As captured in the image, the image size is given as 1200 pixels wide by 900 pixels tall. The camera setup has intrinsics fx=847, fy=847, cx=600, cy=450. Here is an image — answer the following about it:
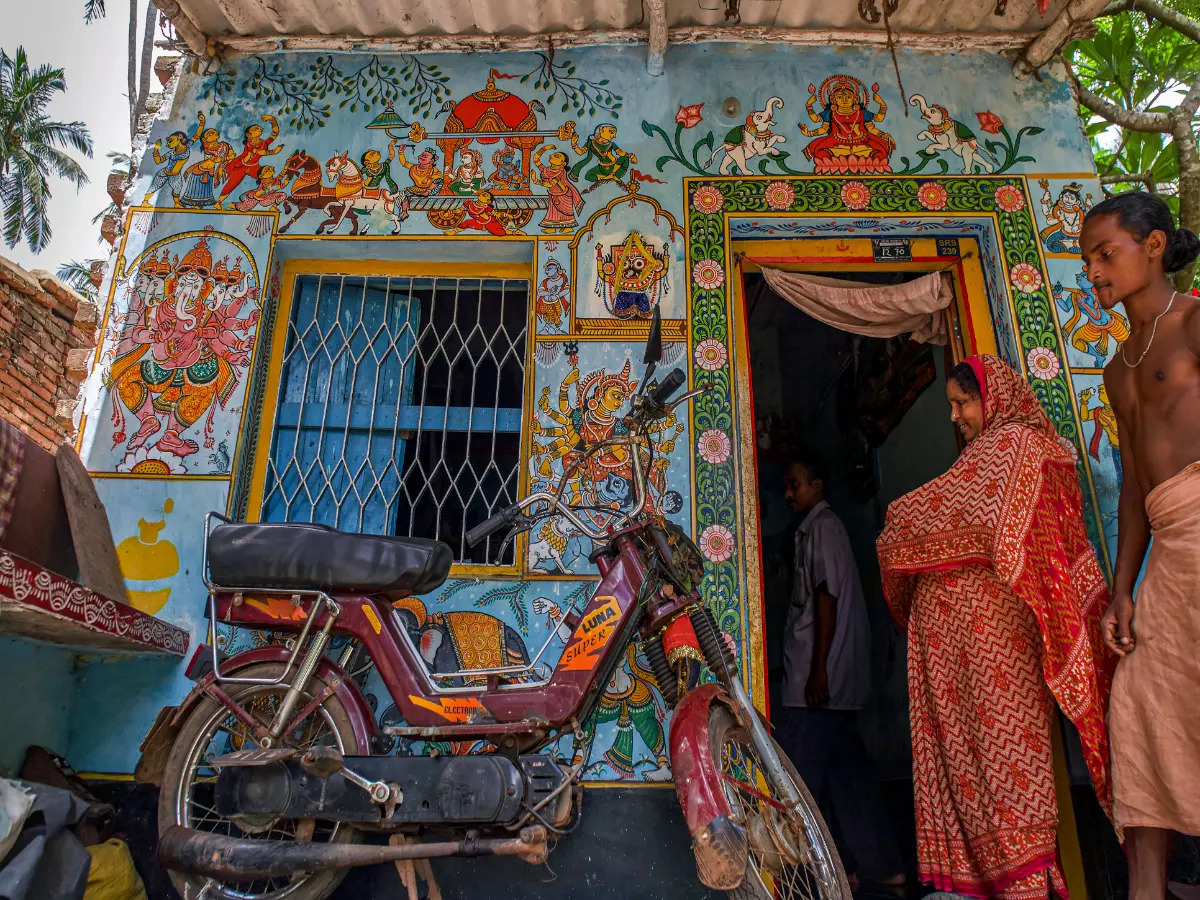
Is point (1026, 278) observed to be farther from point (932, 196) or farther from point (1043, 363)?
point (932, 196)

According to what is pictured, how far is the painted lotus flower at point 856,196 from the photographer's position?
4.03 m

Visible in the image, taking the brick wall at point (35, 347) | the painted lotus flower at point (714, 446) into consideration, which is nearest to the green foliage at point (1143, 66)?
the painted lotus flower at point (714, 446)

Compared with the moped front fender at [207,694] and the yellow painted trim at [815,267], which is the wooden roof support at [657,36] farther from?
the moped front fender at [207,694]

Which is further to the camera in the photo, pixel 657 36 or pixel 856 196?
pixel 657 36

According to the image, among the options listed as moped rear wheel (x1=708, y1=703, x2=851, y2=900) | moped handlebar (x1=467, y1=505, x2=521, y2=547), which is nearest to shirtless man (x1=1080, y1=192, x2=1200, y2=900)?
moped rear wheel (x1=708, y1=703, x2=851, y2=900)

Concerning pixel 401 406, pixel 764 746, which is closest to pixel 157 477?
pixel 401 406

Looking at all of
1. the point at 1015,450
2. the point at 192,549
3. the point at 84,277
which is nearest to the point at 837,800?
the point at 1015,450

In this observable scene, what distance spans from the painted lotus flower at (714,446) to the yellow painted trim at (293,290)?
0.75 metres

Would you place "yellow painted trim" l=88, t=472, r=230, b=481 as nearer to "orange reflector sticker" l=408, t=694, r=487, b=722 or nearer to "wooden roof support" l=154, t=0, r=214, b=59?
"orange reflector sticker" l=408, t=694, r=487, b=722

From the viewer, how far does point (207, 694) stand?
282cm

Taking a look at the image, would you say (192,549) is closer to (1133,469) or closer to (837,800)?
(837,800)

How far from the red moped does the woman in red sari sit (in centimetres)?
63

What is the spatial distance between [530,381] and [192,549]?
1599 mm

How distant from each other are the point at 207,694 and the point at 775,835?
189 centimetres
